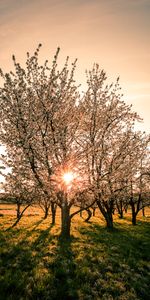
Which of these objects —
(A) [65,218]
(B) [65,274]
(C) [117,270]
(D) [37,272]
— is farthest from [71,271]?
(A) [65,218]

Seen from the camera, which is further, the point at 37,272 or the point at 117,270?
the point at 117,270

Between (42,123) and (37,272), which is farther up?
(42,123)

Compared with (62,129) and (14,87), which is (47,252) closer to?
(62,129)

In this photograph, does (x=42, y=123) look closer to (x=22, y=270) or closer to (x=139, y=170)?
(x=22, y=270)

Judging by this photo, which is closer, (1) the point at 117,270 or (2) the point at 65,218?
(1) the point at 117,270

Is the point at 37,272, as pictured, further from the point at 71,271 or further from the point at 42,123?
the point at 42,123

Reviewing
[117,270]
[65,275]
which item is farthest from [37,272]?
[117,270]

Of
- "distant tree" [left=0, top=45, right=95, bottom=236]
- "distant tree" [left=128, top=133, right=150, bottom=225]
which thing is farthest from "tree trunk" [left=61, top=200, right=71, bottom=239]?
"distant tree" [left=128, top=133, right=150, bottom=225]

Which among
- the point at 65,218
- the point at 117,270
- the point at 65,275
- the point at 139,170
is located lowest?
the point at 117,270

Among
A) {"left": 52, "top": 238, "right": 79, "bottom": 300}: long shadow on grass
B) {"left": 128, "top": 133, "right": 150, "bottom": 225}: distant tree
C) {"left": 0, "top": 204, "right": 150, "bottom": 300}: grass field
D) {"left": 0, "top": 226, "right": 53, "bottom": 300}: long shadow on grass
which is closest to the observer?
{"left": 0, "top": 226, "right": 53, "bottom": 300}: long shadow on grass

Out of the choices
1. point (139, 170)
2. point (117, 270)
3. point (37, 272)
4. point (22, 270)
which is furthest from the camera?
point (139, 170)

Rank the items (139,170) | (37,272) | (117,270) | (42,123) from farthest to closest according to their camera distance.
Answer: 1. (139,170)
2. (42,123)
3. (117,270)
4. (37,272)

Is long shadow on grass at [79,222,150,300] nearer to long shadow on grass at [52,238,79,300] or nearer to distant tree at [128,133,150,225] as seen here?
long shadow on grass at [52,238,79,300]

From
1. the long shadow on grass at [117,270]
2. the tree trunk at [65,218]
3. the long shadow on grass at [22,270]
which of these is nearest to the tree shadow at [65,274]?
the long shadow on grass at [117,270]
